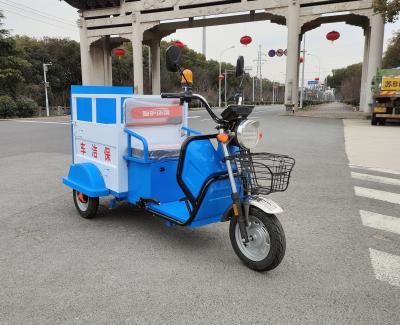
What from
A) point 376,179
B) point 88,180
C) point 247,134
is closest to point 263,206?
point 247,134

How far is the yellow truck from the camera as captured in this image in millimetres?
17344

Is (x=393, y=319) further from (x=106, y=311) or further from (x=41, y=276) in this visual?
(x=41, y=276)

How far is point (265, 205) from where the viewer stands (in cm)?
Answer: 321

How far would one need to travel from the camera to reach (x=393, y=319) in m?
2.62

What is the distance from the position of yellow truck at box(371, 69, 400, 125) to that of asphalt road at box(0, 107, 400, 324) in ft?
45.2

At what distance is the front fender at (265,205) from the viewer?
123 inches

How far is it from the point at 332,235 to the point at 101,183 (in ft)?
8.64

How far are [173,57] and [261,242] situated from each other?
176 cm

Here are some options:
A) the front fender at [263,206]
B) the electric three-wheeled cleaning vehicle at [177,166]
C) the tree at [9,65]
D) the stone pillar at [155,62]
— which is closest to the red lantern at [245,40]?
Result: the stone pillar at [155,62]

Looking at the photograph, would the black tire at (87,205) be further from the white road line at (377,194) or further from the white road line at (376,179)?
the white road line at (376,179)

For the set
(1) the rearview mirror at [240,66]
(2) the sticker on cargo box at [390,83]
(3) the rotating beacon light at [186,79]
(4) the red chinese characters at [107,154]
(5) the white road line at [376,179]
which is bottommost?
(5) the white road line at [376,179]

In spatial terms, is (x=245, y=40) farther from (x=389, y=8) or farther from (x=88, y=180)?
(x=88, y=180)

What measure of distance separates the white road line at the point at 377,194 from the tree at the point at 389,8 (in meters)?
11.5

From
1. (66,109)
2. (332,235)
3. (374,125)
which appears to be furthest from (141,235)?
(66,109)
